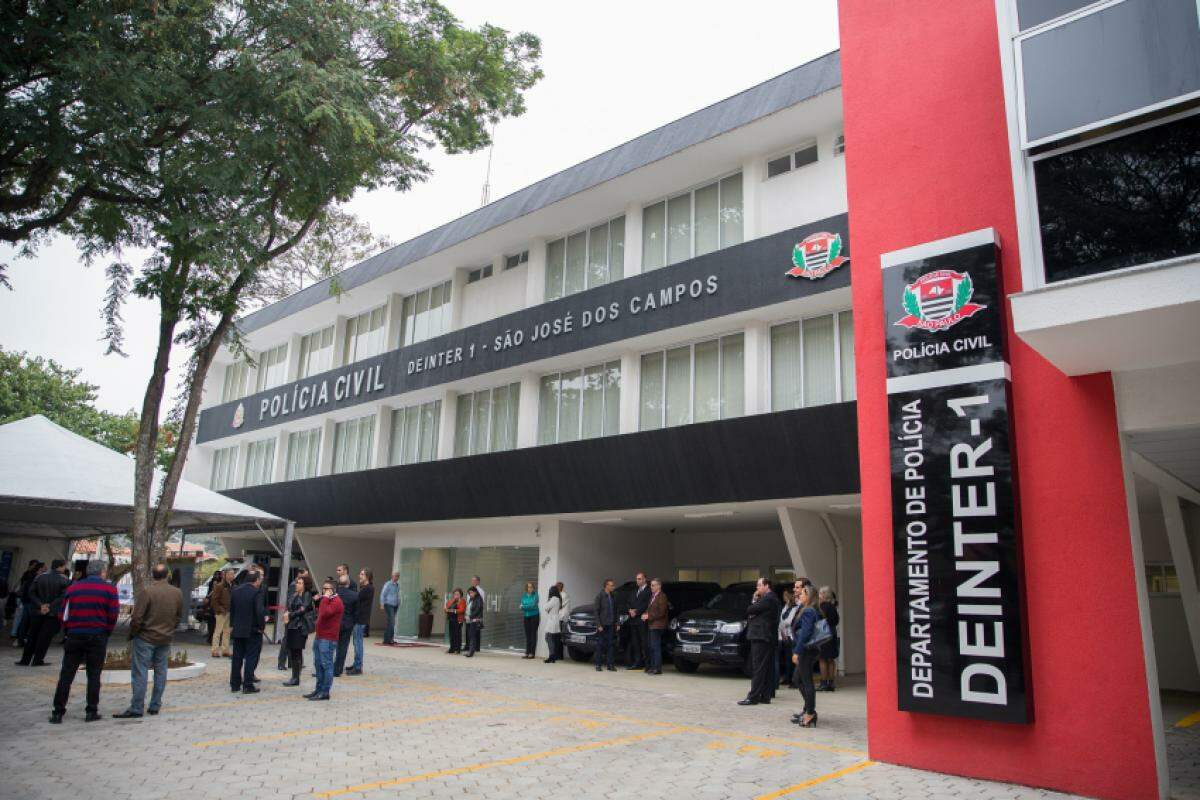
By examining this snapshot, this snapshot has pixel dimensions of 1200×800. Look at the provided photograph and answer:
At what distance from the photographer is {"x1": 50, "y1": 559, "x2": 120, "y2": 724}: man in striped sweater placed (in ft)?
28.2

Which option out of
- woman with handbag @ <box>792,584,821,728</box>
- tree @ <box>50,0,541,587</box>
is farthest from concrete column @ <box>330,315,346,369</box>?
woman with handbag @ <box>792,584,821,728</box>

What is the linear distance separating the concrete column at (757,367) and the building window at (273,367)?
66.2ft

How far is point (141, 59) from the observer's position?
8.20 meters

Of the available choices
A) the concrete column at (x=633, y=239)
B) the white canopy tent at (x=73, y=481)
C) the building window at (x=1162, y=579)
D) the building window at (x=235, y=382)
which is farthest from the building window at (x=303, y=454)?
the building window at (x=1162, y=579)

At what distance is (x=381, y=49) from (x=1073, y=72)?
29.3 feet

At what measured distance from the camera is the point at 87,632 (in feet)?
28.3

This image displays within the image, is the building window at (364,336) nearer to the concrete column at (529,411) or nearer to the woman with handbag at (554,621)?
the concrete column at (529,411)

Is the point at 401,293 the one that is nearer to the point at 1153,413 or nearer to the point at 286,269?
the point at 286,269

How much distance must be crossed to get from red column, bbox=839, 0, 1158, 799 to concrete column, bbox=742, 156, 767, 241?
5630 mm

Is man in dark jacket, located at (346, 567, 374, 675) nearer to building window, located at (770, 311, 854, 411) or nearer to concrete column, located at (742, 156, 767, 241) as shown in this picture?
building window, located at (770, 311, 854, 411)

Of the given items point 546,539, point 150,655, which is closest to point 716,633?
point 546,539

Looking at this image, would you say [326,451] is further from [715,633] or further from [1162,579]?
[1162,579]

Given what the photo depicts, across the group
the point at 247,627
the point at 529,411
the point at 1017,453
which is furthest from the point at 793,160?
the point at 247,627

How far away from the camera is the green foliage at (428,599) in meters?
22.3
